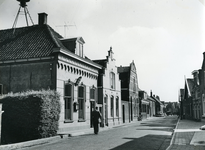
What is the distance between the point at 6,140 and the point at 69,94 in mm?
5702

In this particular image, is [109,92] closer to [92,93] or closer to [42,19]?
[92,93]

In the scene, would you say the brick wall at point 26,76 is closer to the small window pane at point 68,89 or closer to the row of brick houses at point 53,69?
the row of brick houses at point 53,69

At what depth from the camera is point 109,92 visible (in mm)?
26062

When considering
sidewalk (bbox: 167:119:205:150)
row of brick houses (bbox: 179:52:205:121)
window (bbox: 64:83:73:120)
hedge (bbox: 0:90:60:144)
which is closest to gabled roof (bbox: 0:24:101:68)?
window (bbox: 64:83:73:120)

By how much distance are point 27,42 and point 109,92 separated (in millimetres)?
11549

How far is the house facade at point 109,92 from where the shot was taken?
78.3ft

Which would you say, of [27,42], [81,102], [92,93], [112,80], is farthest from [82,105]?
[112,80]

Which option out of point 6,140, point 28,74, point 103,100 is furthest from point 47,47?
point 103,100

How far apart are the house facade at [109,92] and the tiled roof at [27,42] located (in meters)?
7.62

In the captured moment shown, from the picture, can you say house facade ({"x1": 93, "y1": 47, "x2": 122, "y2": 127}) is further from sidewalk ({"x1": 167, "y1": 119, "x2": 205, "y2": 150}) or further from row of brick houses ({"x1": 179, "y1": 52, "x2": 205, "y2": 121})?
sidewalk ({"x1": 167, "y1": 119, "x2": 205, "y2": 150})

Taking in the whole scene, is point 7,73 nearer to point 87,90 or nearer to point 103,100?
point 87,90

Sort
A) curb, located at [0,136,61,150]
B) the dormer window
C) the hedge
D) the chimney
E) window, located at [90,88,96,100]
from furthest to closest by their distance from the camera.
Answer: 1. window, located at [90,88,96,100]
2. the chimney
3. the dormer window
4. the hedge
5. curb, located at [0,136,61,150]

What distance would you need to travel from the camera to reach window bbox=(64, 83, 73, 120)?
1733 cm

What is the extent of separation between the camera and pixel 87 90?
20.7 m
